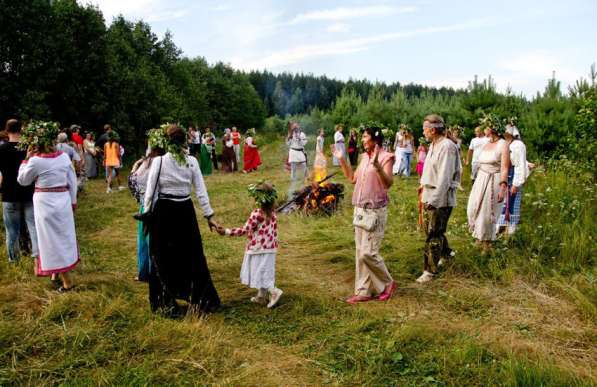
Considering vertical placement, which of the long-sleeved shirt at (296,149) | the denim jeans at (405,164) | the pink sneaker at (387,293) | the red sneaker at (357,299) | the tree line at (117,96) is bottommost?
the red sneaker at (357,299)


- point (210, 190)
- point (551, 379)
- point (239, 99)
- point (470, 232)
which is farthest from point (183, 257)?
point (239, 99)

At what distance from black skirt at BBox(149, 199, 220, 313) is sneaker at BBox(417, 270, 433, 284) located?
2.62 meters

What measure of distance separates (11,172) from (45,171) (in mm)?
877

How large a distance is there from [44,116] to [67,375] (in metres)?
17.8

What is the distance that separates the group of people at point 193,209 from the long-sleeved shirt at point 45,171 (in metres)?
0.01

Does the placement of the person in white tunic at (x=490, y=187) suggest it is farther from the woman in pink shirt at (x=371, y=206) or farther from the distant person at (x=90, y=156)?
the distant person at (x=90, y=156)

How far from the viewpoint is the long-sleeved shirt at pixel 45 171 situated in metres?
5.19

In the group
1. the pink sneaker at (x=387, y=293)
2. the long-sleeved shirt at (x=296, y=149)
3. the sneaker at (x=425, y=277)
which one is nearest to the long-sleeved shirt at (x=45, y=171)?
the pink sneaker at (x=387, y=293)

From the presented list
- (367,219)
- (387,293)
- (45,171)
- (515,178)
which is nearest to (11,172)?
(45,171)

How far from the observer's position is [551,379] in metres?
3.33

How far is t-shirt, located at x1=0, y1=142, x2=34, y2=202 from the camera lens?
5719 mm

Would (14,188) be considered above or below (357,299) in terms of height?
above

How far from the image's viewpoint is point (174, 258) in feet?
15.5

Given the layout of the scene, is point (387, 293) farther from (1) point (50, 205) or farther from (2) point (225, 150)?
(2) point (225, 150)
